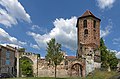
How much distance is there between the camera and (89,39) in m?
70.2

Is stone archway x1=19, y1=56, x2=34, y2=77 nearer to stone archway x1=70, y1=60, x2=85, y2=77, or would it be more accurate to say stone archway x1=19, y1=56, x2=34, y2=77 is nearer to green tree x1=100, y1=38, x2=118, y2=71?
stone archway x1=70, y1=60, x2=85, y2=77

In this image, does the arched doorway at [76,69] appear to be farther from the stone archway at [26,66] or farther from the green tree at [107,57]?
the stone archway at [26,66]

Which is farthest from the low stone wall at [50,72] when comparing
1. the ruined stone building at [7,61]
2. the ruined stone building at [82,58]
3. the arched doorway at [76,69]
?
the ruined stone building at [7,61]

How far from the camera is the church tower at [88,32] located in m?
70.0

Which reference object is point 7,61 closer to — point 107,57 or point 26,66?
point 26,66

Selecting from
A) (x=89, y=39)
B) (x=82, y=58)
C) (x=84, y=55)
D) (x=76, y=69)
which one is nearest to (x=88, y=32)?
(x=89, y=39)

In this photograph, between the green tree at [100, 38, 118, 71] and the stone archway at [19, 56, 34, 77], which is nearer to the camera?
the stone archway at [19, 56, 34, 77]

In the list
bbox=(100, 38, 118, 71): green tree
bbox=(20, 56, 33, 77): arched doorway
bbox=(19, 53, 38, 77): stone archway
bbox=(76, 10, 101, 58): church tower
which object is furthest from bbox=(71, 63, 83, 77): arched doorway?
bbox=(20, 56, 33, 77): arched doorway

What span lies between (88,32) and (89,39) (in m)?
2.49

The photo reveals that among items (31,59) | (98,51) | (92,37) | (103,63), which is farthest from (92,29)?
(31,59)

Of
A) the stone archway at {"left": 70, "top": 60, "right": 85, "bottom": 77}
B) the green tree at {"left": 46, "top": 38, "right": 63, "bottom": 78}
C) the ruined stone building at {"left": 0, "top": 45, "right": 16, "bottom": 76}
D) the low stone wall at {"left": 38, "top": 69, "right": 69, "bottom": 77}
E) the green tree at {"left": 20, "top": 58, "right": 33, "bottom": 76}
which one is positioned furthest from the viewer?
the stone archway at {"left": 70, "top": 60, "right": 85, "bottom": 77}

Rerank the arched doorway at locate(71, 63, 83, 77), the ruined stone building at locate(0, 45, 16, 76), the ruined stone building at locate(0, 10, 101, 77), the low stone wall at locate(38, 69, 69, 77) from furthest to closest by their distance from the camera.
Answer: the arched doorway at locate(71, 63, 83, 77)
the ruined stone building at locate(0, 10, 101, 77)
the low stone wall at locate(38, 69, 69, 77)
the ruined stone building at locate(0, 45, 16, 76)

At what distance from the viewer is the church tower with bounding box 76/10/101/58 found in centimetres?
7004

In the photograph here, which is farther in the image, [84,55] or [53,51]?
[84,55]
